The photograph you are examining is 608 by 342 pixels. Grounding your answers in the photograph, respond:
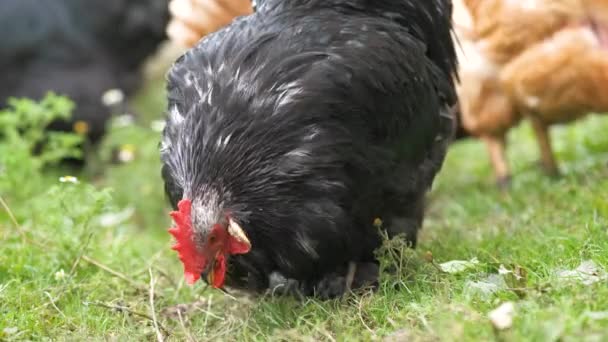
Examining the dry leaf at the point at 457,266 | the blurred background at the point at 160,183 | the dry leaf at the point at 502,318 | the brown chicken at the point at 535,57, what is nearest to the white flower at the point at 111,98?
the blurred background at the point at 160,183

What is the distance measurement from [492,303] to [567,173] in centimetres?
295

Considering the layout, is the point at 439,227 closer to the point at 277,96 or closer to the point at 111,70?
the point at 277,96

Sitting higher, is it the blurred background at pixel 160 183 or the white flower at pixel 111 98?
the white flower at pixel 111 98

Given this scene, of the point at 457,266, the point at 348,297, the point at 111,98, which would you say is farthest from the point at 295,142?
the point at 111,98

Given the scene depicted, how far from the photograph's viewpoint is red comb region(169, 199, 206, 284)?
320cm

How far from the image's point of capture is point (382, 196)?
11.9 ft

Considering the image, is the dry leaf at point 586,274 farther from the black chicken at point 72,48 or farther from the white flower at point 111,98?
the black chicken at point 72,48

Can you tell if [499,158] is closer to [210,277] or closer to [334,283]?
[334,283]

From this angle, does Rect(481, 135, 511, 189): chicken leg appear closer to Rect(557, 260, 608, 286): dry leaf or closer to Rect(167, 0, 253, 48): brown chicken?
Rect(167, 0, 253, 48): brown chicken

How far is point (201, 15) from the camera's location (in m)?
5.14

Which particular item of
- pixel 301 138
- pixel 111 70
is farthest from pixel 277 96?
pixel 111 70

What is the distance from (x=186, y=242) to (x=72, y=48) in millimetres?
4916

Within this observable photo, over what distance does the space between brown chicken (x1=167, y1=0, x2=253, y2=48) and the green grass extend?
124cm

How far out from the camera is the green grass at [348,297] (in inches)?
112
